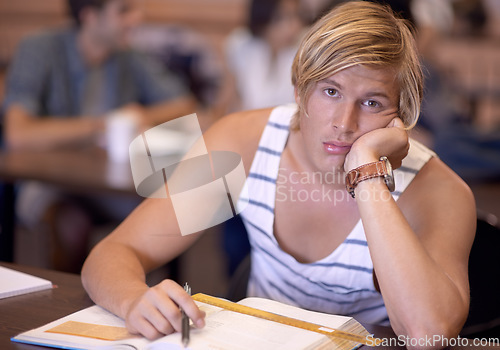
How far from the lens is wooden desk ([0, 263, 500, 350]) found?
95 cm

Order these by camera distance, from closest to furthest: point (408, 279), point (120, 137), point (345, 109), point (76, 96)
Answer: point (408, 279) < point (345, 109) < point (120, 137) < point (76, 96)

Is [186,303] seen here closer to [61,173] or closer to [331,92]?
[331,92]

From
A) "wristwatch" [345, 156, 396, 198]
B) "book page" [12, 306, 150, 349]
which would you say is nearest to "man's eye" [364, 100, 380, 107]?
"wristwatch" [345, 156, 396, 198]

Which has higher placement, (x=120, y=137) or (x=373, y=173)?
(x=373, y=173)

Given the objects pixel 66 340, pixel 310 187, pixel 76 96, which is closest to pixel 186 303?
pixel 66 340

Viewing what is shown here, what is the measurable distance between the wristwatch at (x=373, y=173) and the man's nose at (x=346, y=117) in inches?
3.2

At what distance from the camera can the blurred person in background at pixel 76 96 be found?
2418mm

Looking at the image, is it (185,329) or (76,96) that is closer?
(185,329)

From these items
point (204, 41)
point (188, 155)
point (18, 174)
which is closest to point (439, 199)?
point (188, 155)

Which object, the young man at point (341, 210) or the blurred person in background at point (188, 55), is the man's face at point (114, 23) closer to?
the young man at point (341, 210)

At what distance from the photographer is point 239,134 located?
1.37 meters

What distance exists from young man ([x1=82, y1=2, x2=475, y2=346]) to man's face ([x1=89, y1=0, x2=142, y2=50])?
1.55 m

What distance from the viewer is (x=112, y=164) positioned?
216cm

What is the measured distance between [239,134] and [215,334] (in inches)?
22.6
